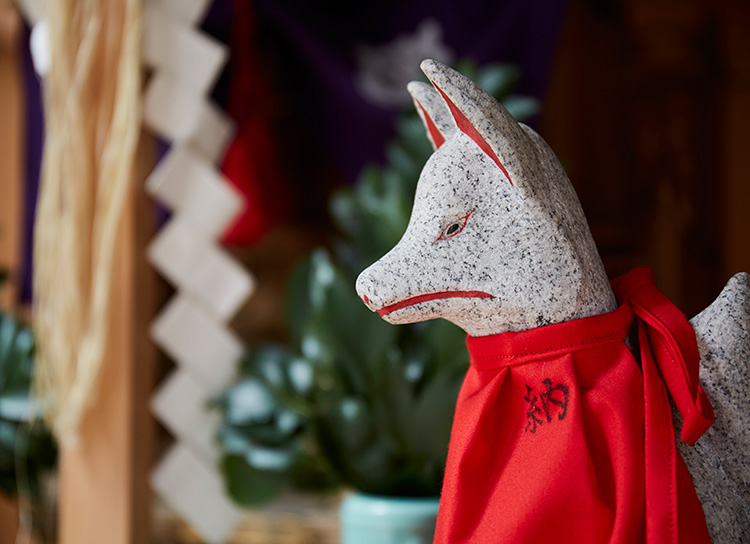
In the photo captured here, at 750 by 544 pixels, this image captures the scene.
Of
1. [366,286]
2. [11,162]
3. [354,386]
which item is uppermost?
[11,162]

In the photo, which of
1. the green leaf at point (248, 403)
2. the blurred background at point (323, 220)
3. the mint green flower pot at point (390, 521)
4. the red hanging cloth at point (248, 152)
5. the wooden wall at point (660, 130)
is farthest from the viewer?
the wooden wall at point (660, 130)

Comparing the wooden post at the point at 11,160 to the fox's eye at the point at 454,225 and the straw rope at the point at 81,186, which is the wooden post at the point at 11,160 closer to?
the straw rope at the point at 81,186

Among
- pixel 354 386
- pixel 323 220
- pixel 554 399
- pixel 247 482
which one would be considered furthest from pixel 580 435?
pixel 323 220

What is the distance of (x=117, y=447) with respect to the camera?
75 centimetres

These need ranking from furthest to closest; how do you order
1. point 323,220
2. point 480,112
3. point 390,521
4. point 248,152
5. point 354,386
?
point 323,220
point 248,152
point 354,386
point 390,521
point 480,112

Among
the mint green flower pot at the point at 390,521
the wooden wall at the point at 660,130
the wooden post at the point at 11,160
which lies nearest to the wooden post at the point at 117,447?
the mint green flower pot at the point at 390,521

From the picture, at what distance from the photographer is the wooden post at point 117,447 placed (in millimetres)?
749

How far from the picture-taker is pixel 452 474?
35cm

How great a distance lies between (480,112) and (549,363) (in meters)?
0.13

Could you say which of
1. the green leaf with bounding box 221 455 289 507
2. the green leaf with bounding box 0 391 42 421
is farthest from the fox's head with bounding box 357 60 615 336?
the green leaf with bounding box 0 391 42 421

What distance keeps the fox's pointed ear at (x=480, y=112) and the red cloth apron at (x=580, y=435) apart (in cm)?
9

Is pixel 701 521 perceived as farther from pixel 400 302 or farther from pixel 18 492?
pixel 18 492

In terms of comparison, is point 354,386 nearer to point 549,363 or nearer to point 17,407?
point 549,363

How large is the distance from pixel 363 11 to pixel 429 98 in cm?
84
